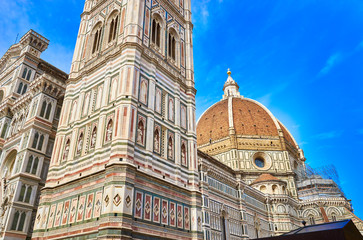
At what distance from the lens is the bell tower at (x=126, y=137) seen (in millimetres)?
13375

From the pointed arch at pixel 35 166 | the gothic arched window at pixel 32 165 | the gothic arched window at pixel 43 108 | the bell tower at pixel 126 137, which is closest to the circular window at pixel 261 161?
the bell tower at pixel 126 137

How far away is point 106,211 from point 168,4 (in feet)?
53.3

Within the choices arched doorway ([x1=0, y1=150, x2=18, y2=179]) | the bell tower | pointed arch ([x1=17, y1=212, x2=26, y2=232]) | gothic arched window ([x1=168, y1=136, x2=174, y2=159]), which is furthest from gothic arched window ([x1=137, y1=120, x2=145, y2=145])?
arched doorway ([x1=0, y1=150, x2=18, y2=179])

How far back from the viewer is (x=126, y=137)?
14141mm

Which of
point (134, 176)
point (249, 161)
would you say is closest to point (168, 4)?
point (134, 176)

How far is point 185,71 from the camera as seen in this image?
70.4ft

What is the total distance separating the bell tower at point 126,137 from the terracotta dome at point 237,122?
46940 millimetres

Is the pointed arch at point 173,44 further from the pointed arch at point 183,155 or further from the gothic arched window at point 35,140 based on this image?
the gothic arched window at point 35,140

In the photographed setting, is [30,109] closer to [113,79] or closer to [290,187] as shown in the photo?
[113,79]

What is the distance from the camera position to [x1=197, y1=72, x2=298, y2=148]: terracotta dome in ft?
218

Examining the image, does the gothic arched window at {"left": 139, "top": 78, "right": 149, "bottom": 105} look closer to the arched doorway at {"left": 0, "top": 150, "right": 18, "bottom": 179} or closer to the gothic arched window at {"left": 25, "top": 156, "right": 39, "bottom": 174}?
the gothic arched window at {"left": 25, "top": 156, "right": 39, "bottom": 174}

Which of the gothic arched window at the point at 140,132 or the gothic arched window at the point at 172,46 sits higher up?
the gothic arched window at the point at 172,46

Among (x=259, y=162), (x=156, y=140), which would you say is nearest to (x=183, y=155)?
(x=156, y=140)

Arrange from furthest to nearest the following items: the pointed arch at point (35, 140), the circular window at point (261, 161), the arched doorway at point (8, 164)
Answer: the circular window at point (261, 161) < the arched doorway at point (8, 164) < the pointed arch at point (35, 140)
